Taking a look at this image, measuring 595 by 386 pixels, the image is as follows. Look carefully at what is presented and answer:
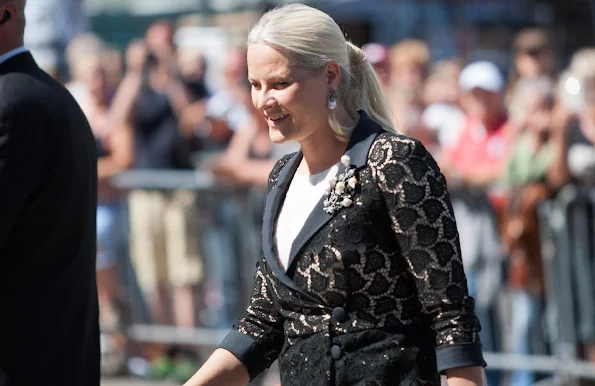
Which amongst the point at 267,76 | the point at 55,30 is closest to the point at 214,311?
the point at 55,30

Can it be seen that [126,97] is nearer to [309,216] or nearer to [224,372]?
[224,372]

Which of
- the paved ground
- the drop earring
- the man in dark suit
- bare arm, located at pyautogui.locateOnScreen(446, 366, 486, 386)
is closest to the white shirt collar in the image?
the man in dark suit

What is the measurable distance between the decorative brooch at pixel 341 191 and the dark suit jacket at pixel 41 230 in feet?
2.93

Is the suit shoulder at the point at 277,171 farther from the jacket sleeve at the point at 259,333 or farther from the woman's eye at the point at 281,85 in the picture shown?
the woman's eye at the point at 281,85

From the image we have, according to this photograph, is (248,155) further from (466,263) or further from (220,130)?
(466,263)

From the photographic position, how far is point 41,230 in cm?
372

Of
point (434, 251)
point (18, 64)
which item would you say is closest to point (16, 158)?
point (18, 64)

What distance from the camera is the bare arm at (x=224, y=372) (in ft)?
11.8

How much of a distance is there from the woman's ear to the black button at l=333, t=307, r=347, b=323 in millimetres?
625

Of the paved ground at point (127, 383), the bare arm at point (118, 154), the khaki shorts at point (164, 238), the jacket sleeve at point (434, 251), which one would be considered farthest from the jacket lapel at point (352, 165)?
the bare arm at point (118, 154)

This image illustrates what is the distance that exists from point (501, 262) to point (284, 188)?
13.8 feet

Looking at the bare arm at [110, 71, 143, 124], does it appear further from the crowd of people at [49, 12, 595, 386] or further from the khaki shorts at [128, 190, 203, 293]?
the khaki shorts at [128, 190, 203, 293]

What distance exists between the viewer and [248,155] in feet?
28.1

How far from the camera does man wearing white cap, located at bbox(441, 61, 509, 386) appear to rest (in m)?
7.60
